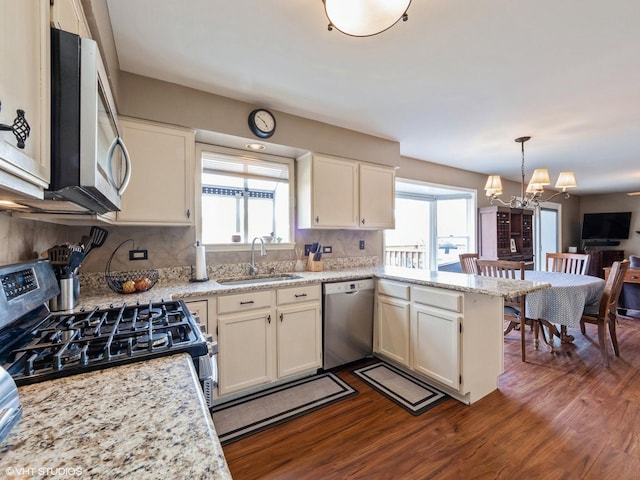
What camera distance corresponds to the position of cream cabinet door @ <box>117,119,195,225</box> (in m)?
2.07

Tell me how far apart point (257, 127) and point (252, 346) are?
182 centimetres

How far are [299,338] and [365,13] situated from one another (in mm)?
2181

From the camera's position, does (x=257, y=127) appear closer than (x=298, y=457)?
No

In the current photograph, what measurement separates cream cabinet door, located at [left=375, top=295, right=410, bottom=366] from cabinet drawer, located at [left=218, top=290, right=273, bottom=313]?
107 cm

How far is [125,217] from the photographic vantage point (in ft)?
6.68

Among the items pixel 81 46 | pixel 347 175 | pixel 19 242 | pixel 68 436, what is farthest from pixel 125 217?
pixel 347 175

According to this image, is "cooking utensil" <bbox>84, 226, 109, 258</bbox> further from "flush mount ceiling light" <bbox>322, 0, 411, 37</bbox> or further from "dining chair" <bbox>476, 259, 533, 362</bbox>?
"dining chair" <bbox>476, 259, 533, 362</bbox>

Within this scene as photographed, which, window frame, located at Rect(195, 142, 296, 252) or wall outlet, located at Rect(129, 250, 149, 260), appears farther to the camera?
window frame, located at Rect(195, 142, 296, 252)

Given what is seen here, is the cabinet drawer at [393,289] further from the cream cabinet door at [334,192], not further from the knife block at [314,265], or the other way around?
the cream cabinet door at [334,192]

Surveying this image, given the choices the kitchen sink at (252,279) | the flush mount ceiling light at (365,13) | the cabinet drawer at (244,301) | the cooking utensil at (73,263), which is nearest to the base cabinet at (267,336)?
the cabinet drawer at (244,301)

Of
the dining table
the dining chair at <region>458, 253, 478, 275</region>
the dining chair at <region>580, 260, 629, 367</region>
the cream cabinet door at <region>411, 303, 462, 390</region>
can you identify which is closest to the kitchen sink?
the cream cabinet door at <region>411, 303, 462, 390</region>

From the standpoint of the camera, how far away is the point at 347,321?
8.78 ft

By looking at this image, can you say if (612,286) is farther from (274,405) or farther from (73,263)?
(73,263)

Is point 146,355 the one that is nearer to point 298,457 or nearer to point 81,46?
point 81,46
